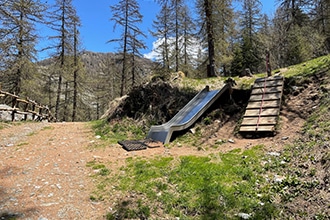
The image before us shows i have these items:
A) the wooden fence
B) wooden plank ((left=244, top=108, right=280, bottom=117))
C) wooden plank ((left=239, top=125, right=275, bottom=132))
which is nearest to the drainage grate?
wooden plank ((left=239, top=125, right=275, bottom=132))

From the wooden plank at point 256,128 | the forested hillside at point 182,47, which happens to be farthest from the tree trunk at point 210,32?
the wooden plank at point 256,128

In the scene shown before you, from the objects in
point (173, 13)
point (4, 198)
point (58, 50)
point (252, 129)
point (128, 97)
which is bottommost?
point (4, 198)

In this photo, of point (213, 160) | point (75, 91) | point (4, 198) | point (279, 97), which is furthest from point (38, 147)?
point (75, 91)

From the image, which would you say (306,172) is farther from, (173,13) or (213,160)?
(173,13)

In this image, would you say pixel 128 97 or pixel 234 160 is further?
pixel 128 97

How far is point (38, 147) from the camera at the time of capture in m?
6.99

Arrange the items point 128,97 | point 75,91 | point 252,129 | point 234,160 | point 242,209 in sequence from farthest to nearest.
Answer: point 75,91 → point 128,97 → point 252,129 → point 234,160 → point 242,209

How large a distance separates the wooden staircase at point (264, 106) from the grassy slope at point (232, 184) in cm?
108

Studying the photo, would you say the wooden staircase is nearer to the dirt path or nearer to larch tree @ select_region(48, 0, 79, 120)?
the dirt path

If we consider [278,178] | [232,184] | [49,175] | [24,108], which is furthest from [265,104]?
[24,108]

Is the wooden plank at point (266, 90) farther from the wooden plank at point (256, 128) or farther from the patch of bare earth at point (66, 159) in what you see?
the wooden plank at point (256, 128)

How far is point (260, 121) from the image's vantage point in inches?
269

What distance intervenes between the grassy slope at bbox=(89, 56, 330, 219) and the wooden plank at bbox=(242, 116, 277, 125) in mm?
943

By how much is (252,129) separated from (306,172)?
8.94 ft
